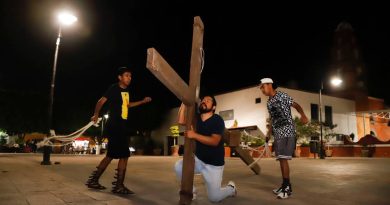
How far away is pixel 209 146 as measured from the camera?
4391 millimetres

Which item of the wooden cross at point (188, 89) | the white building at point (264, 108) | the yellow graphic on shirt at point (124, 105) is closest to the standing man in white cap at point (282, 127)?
the wooden cross at point (188, 89)

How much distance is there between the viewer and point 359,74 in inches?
1784

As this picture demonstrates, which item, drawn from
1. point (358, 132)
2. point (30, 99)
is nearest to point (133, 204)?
point (358, 132)

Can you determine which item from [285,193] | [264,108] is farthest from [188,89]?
[264,108]

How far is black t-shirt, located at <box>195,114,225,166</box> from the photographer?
4.28m

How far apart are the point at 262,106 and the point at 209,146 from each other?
90.2ft

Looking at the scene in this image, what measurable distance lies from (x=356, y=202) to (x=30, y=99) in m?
41.3

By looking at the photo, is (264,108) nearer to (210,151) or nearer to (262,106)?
(262,106)

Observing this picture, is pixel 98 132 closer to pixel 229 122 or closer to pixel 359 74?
pixel 229 122

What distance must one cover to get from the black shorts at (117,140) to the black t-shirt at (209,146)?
52.8 inches

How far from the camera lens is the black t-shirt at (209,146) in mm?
4277

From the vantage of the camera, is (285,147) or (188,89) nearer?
(188,89)

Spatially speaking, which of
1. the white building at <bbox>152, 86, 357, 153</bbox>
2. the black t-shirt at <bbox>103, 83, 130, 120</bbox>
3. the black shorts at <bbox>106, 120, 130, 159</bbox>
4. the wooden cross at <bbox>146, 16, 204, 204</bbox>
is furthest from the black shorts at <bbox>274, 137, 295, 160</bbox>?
the white building at <bbox>152, 86, 357, 153</bbox>

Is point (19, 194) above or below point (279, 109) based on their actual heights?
below
